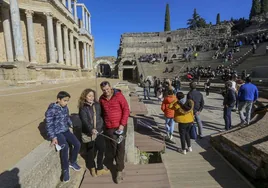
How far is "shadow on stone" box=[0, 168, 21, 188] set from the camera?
1.94 m

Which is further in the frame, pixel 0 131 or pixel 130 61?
pixel 130 61

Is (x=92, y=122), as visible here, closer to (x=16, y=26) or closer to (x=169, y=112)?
(x=169, y=112)

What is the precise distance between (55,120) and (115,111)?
3.39 ft

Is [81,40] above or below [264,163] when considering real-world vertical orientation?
above

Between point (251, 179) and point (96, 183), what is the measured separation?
3.45 m

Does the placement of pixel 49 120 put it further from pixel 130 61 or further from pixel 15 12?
pixel 130 61

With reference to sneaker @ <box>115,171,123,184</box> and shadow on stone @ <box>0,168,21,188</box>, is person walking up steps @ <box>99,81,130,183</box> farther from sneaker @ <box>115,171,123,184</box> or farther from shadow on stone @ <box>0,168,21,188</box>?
shadow on stone @ <box>0,168,21,188</box>

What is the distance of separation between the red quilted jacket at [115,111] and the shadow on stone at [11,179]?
161 cm

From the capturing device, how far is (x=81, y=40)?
35.6m

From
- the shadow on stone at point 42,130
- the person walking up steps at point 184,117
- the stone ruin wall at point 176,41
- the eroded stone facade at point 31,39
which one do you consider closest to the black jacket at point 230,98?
the person walking up steps at point 184,117

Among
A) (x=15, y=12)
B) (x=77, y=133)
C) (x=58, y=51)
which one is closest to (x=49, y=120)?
Result: (x=77, y=133)

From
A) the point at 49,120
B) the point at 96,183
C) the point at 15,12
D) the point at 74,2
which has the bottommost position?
the point at 96,183

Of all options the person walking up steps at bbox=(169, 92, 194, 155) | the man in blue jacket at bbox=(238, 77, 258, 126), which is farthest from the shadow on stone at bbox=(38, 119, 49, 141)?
the man in blue jacket at bbox=(238, 77, 258, 126)

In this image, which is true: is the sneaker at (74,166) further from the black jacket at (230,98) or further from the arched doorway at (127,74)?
the arched doorway at (127,74)
